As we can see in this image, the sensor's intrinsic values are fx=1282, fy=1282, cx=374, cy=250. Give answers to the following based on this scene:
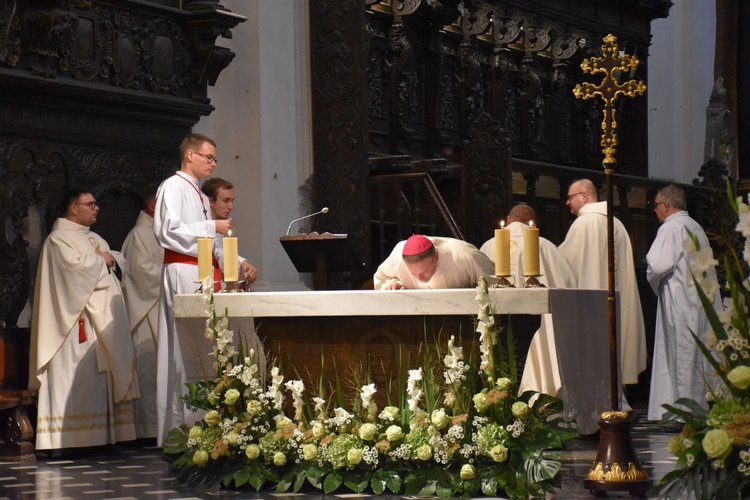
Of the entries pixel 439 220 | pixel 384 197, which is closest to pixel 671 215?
pixel 439 220

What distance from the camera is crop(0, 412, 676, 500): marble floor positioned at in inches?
255

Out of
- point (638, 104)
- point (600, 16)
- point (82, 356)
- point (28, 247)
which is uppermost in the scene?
point (600, 16)

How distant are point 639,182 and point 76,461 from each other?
7.96m

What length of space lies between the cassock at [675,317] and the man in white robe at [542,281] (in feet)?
2.73

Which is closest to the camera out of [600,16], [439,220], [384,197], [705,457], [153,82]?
[705,457]

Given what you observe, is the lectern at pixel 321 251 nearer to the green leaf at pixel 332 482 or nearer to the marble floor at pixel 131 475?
the marble floor at pixel 131 475

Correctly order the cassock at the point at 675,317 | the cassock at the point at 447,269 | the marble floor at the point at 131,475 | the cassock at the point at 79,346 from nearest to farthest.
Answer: the marble floor at the point at 131,475 → the cassock at the point at 447,269 → the cassock at the point at 79,346 → the cassock at the point at 675,317

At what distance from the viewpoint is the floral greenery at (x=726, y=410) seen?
12.5 feet

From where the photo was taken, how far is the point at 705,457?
3.97 metres

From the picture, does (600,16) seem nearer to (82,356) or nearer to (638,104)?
(638,104)

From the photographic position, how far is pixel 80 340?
8.81 meters

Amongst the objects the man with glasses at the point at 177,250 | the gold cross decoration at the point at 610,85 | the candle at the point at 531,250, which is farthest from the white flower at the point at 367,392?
the man with glasses at the point at 177,250

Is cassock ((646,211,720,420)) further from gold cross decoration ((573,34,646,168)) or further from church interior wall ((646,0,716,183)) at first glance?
church interior wall ((646,0,716,183))

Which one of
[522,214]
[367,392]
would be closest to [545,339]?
[522,214]
